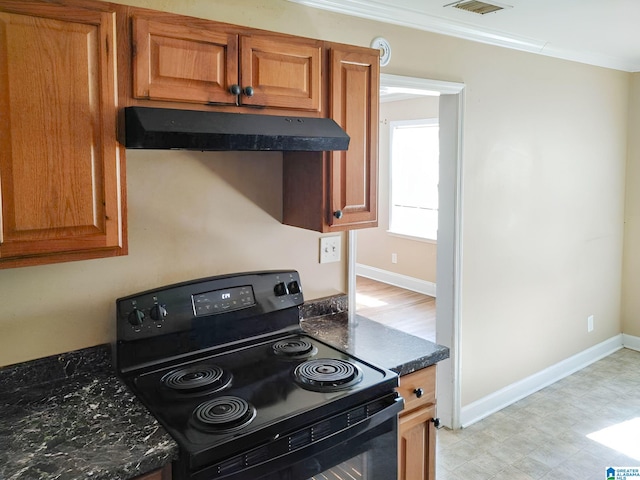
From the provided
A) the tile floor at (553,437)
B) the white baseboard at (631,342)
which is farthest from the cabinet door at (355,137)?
the white baseboard at (631,342)

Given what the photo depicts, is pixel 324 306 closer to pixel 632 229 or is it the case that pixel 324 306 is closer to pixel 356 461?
pixel 356 461

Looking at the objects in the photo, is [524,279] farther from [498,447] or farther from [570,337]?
[498,447]

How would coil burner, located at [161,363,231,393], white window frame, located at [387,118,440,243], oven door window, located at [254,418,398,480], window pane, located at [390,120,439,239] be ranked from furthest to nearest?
1. window pane, located at [390,120,439,239]
2. white window frame, located at [387,118,440,243]
3. coil burner, located at [161,363,231,393]
4. oven door window, located at [254,418,398,480]

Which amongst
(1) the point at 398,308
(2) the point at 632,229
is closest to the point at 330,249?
(2) the point at 632,229

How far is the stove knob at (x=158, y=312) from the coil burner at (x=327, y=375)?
1.71ft

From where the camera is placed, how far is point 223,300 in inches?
82.0

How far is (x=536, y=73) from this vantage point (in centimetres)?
349

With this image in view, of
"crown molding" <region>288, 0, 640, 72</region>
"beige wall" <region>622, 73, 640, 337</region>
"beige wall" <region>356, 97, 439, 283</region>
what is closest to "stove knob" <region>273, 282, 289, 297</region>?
"crown molding" <region>288, 0, 640, 72</region>

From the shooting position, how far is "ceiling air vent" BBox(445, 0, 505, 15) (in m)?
2.48

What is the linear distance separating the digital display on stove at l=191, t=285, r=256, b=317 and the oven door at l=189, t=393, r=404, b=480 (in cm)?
65

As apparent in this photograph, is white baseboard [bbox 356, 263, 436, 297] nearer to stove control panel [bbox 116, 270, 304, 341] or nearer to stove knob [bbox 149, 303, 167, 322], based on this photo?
stove control panel [bbox 116, 270, 304, 341]

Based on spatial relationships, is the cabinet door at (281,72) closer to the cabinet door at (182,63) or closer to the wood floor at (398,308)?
the cabinet door at (182,63)

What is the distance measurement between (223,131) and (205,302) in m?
0.71

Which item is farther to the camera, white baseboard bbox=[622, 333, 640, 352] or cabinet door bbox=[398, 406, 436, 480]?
white baseboard bbox=[622, 333, 640, 352]
